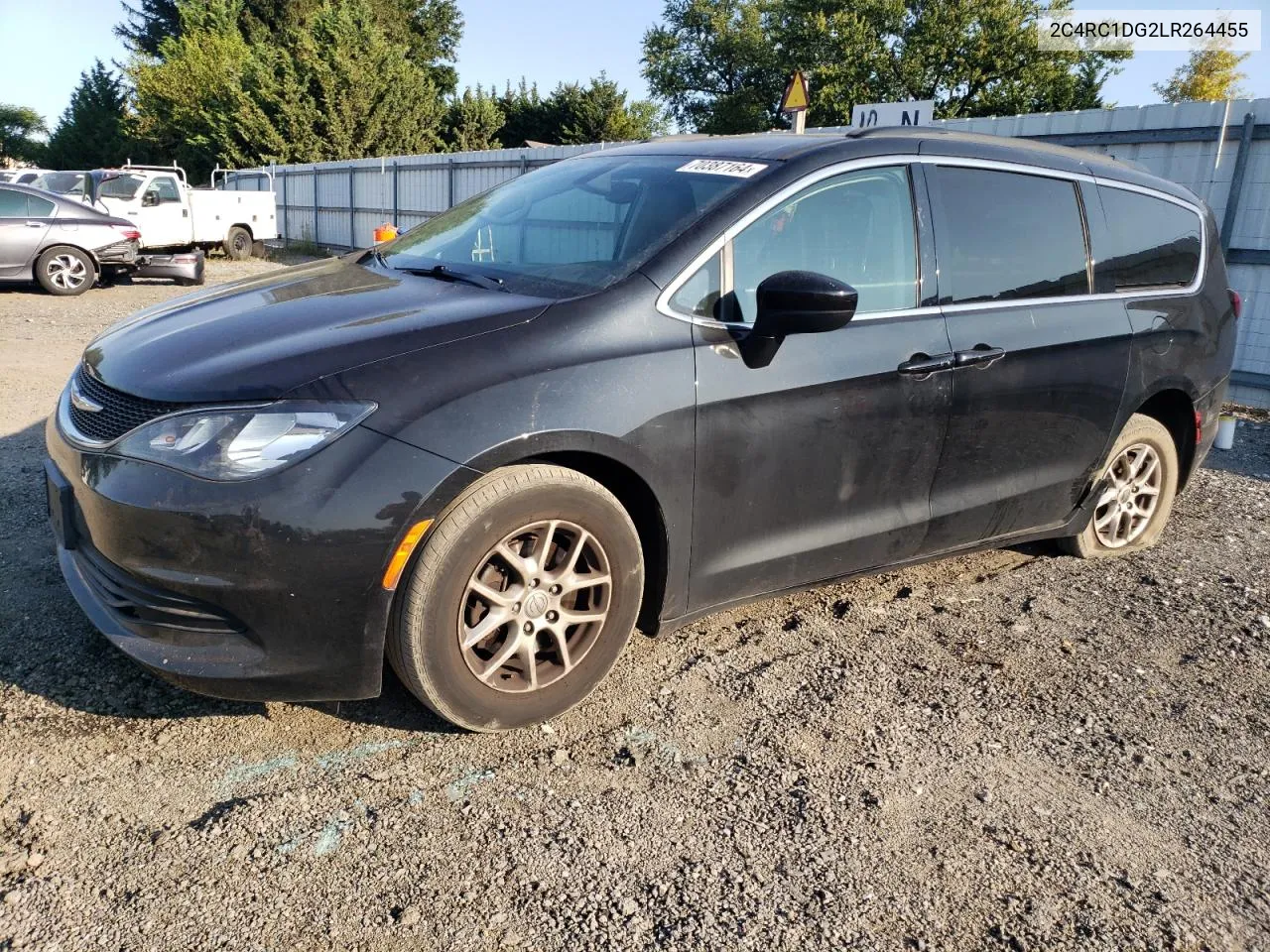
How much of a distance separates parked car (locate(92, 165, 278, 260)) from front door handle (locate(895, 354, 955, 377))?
723 inches

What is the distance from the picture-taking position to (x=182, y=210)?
62.7 ft

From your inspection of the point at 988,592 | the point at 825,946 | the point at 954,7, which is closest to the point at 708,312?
the point at 825,946

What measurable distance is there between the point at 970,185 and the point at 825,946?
2.77m

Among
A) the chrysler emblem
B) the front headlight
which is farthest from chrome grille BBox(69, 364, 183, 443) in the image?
the front headlight

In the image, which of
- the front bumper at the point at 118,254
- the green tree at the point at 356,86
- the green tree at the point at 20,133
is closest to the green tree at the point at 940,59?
the green tree at the point at 356,86

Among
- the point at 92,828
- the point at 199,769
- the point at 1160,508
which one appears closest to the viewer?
the point at 92,828

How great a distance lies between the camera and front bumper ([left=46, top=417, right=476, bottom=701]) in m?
2.46

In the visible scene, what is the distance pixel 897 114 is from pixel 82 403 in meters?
8.64

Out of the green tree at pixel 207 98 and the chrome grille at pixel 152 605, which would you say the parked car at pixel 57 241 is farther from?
the green tree at pixel 207 98

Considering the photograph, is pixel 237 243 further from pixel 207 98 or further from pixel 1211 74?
pixel 1211 74

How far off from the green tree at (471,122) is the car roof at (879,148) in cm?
3544

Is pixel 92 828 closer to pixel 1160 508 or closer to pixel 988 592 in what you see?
pixel 988 592

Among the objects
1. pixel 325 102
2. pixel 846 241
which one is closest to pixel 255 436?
pixel 846 241

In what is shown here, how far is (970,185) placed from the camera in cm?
370
